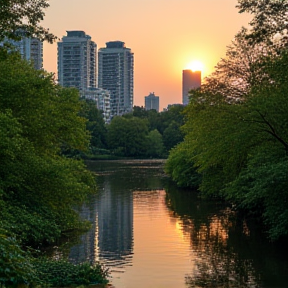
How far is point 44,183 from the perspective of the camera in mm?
30094

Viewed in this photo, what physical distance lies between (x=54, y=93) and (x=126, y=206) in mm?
13161

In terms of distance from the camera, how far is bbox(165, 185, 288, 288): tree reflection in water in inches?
914

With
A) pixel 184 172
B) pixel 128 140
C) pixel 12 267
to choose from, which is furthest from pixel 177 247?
pixel 128 140

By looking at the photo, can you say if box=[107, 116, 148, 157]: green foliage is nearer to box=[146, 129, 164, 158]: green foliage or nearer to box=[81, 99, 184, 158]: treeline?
box=[81, 99, 184, 158]: treeline

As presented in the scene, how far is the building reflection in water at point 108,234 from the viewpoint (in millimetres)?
27703

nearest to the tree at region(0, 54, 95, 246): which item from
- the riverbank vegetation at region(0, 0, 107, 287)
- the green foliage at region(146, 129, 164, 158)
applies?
the riverbank vegetation at region(0, 0, 107, 287)

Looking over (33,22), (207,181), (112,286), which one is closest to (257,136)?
(207,181)

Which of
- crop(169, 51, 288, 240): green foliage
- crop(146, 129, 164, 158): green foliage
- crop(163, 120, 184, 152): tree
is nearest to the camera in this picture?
crop(169, 51, 288, 240): green foliage

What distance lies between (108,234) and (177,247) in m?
5.50

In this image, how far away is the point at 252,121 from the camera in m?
32.2

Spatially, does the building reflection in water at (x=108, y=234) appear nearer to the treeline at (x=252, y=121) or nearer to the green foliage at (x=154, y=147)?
the treeline at (x=252, y=121)

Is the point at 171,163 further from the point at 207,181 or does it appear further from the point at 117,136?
the point at 117,136

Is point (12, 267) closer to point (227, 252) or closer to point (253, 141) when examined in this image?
point (227, 252)

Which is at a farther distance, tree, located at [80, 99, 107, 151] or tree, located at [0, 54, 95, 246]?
tree, located at [80, 99, 107, 151]
